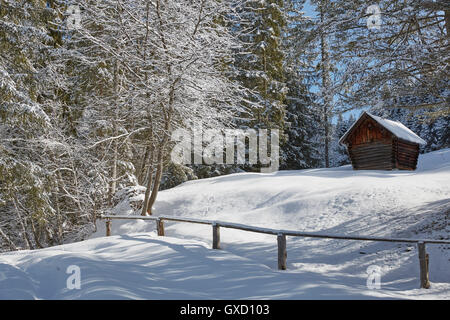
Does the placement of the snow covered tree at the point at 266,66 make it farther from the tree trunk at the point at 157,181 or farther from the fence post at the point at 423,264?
the fence post at the point at 423,264

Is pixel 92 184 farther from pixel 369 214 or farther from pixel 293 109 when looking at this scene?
pixel 293 109

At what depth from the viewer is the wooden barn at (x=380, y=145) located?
21.5m

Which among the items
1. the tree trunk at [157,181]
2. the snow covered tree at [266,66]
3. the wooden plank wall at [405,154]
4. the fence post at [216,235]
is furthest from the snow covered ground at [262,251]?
the snow covered tree at [266,66]

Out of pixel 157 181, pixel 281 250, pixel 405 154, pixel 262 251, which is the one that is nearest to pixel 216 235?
pixel 262 251

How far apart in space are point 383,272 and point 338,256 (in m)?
1.38

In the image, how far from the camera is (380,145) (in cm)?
2219

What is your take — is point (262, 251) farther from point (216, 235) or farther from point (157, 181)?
point (157, 181)

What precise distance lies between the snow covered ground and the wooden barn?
4.23 m

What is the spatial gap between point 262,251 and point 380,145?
14738mm

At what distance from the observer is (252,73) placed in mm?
24422

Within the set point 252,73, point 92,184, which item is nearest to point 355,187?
point 92,184

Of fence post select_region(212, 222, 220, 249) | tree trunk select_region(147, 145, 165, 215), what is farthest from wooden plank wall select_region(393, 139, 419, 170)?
fence post select_region(212, 222, 220, 249)

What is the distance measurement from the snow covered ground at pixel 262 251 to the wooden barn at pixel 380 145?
423 centimetres

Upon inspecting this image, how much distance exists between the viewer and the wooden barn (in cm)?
2155
